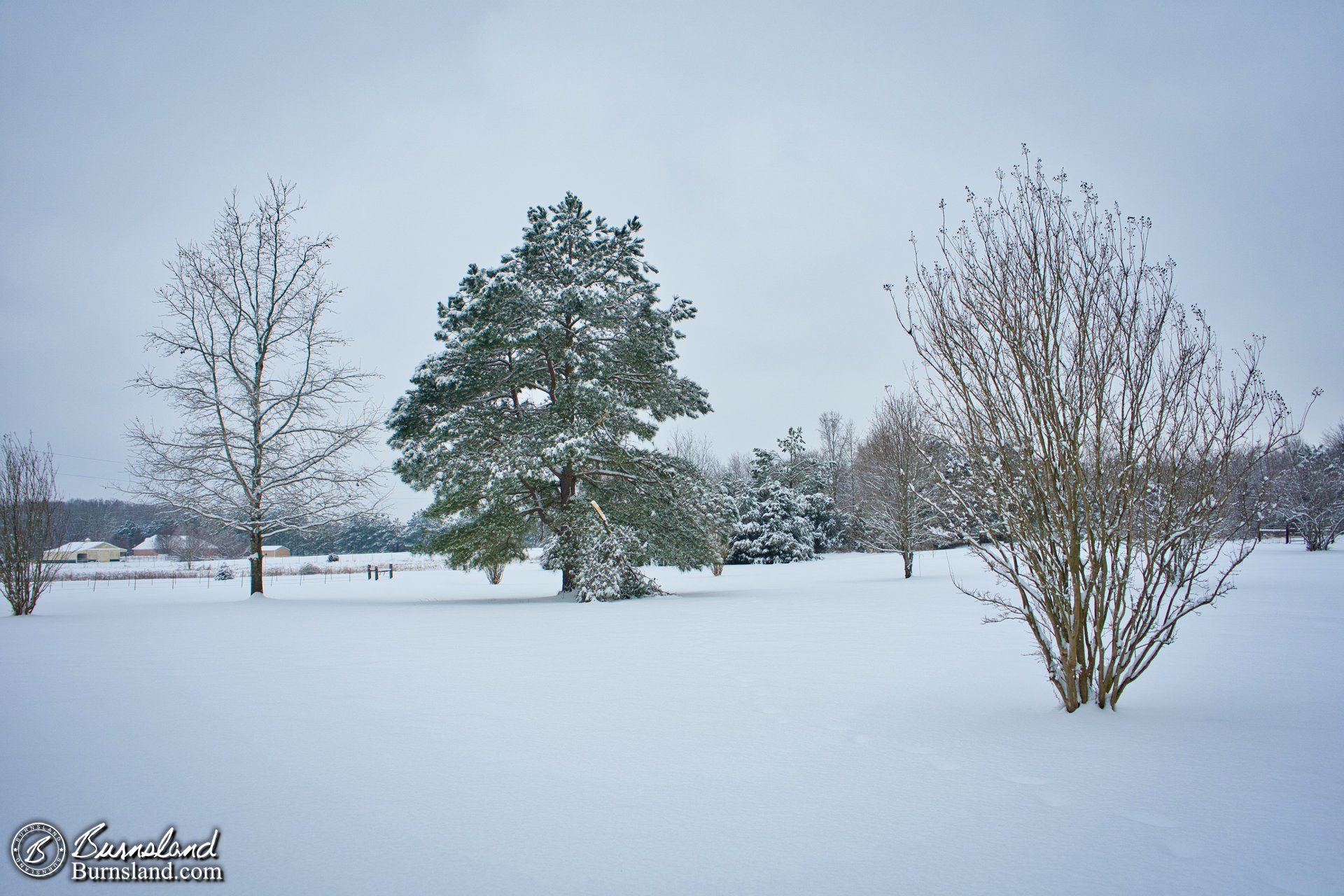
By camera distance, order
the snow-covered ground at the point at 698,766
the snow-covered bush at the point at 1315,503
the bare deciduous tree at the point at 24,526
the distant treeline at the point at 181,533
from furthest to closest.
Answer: the distant treeline at the point at 181,533 → the snow-covered bush at the point at 1315,503 → the bare deciduous tree at the point at 24,526 → the snow-covered ground at the point at 698,766

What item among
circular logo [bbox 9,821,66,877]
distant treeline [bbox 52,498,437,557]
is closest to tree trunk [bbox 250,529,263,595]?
circular logo [bbox 9,821,66,877]

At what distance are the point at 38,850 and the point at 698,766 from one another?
2.94 m

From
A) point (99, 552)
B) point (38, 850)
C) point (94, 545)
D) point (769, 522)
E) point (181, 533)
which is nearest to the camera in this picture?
point (38, 850)

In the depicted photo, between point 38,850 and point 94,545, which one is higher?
point 38,850

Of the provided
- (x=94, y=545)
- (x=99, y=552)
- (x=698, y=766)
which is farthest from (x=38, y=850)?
(x=99, y=552)

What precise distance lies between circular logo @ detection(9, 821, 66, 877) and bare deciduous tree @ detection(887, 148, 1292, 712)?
5137 millimetres

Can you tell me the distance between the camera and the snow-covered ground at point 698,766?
Answer: 251cm

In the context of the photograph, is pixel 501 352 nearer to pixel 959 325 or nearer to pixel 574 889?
pixel 959 325

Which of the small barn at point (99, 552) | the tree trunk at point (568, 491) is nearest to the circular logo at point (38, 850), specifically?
the tree trunk at point (568, 491)

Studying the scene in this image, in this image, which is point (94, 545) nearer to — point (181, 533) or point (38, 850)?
point (181, 533)

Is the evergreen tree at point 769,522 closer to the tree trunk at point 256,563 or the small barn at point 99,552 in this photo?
the tree trunk at point 256,563

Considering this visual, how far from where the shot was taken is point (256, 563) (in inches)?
753

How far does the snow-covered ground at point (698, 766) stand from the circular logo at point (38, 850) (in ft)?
0.19

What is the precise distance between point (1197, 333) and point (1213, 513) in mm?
1220
